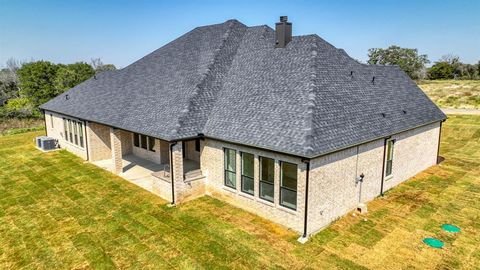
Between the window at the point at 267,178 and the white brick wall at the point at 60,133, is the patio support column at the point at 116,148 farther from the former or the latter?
the window at the point at 267,178

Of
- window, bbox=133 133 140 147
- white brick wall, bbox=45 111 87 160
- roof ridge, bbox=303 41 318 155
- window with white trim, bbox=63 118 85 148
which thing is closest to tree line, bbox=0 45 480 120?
white brick wall, bbox=45 111 87 160

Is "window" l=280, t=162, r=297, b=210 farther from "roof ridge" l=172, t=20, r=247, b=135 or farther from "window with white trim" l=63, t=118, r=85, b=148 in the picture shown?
"window with white trim" l=63, t=118, r=85, b=148

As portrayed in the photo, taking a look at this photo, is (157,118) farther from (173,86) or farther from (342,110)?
(342,110)

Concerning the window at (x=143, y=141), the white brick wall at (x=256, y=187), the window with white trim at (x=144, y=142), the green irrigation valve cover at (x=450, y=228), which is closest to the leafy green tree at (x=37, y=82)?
the window with white trim at (x=144, y=142)

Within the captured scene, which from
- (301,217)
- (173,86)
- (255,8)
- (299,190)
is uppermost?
(255,8)

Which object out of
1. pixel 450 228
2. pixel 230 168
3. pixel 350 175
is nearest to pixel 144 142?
pixel 230 168

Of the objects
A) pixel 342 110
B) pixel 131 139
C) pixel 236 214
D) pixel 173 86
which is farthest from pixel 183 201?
pixel 131 139

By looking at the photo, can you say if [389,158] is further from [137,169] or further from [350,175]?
[137,169]
